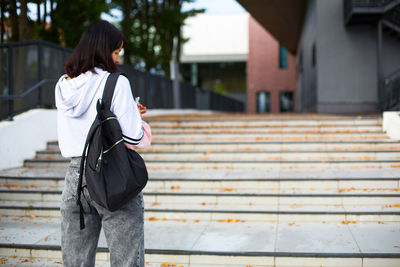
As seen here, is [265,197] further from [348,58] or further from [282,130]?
[348,58]

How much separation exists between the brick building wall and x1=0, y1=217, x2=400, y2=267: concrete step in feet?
114

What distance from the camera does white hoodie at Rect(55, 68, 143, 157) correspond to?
2.26 metres

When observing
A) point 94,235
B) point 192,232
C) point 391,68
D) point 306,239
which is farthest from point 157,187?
point 391,68

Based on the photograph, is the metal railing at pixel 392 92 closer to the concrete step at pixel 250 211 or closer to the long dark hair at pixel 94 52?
the concrete step at pixel 250 211

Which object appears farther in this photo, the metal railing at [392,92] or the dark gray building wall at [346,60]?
the dark gray building wall at [346,60]

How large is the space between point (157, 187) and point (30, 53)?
4.73m

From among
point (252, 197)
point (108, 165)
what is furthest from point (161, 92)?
point (108, 165)

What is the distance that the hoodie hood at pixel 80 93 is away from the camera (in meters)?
2.28

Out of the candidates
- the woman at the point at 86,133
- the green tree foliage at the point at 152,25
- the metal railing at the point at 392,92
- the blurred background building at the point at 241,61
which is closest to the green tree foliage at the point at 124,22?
the green tree foliage at the point at 152,25

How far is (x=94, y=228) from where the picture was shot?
2379 millimetres

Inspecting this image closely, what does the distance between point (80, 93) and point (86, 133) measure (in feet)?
0.68

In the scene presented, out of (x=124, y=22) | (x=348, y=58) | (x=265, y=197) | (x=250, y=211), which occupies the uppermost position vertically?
(x=124, y=22)

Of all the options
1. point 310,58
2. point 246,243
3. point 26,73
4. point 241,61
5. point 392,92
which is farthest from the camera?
point 241,61

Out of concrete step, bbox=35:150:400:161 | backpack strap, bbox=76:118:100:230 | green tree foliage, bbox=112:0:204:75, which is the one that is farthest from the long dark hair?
green tree foliage, bbox=112:0:204:75
